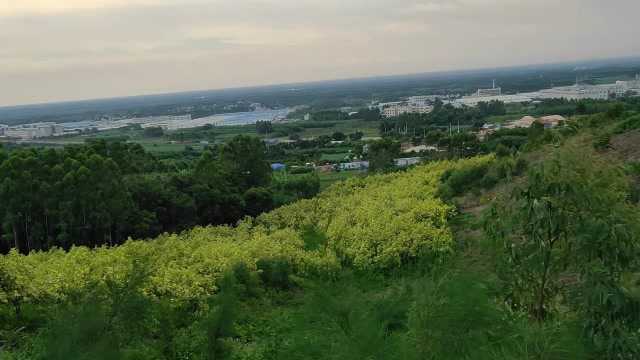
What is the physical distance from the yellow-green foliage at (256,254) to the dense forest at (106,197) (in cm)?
472

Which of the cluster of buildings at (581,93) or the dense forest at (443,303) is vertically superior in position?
the dense forest at (443,303)

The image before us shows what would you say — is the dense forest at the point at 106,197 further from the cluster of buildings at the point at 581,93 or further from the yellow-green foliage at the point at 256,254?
the cluster of buildings at the point at 581,93

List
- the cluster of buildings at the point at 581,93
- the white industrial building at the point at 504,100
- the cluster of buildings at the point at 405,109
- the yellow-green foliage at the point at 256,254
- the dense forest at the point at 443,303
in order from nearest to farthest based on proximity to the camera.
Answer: the dense forest at the point at 443,303 < the yellow-green foliage at the point at 256,254 < the cluster of buildings at the point at 581,93 < the cluster of buildings at the point at 405,109 < the white industrial building at the point at 504,100

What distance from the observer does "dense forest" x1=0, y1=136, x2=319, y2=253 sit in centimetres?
1797

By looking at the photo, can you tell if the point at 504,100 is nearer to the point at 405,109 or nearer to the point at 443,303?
the point at 405,109

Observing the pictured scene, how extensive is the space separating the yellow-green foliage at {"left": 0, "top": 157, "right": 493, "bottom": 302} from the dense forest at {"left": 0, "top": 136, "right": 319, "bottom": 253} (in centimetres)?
472

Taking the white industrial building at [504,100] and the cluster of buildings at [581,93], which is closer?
the cluster of buildings at [581,93]

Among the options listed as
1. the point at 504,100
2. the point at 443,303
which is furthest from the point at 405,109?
the point at 443,303

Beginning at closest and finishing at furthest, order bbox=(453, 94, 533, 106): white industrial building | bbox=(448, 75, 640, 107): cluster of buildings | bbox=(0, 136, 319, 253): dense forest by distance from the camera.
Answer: bbox=(0, 136, 319, 253): dense forest < bbox=(448, 75, 640, 107): cluster of buildings < bbox=(453, 94, 533, 106): white industrial building

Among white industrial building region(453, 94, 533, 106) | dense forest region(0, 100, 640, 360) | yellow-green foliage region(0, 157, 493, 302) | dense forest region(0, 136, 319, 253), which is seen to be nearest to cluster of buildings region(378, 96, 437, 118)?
white industrial building region(453, 94, 533, 106)

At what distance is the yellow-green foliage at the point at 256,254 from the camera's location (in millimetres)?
8984

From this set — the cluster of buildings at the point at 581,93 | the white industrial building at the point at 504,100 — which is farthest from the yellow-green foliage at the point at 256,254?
the white industrial building at the point at 504,100

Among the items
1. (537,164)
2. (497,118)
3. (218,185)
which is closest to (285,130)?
(497,118)

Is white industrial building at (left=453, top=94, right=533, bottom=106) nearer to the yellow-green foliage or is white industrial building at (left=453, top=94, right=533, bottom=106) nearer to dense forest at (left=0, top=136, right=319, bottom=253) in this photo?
dense forest at (left=0, top=136, right=319, bottom=253)
